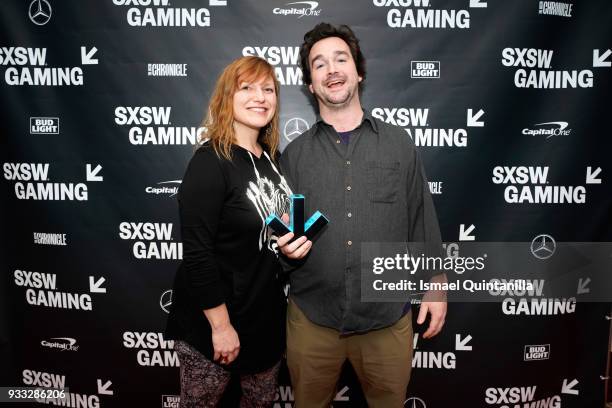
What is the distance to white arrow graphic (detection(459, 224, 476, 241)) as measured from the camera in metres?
2.08

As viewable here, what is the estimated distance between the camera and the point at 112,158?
2080 mm

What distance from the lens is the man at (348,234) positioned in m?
1.44

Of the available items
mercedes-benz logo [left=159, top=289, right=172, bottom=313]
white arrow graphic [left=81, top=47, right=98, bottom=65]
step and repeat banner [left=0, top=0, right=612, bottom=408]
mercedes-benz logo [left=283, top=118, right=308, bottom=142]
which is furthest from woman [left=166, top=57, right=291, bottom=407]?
white arrow graphic [left=81, top=47, right=98, bottom=65]

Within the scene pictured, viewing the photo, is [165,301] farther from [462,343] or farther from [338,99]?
[462,343]

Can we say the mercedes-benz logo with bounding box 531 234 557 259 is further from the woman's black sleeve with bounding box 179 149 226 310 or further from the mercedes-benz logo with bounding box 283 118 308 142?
the woman's black sleeve with bounding box 179 149 226 310

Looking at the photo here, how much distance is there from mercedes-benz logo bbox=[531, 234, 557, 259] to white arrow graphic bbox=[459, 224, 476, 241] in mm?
374

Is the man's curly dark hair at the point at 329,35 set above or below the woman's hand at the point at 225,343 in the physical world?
above

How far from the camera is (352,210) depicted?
1438mm

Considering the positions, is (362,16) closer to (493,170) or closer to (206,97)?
(206,97)

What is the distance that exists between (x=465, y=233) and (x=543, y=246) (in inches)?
19.0

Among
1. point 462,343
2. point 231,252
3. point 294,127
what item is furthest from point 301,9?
point 462,343

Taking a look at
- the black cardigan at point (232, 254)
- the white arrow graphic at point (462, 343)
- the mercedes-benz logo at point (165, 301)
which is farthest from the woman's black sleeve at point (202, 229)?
the white arrow graphic at point (462, 343)

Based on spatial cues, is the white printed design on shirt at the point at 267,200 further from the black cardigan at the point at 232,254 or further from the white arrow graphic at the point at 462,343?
the white arrow graphic at the point at 462,343

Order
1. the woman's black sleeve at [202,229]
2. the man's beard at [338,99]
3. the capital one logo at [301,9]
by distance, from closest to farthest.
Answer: the woman's black sleeve at [202,229] < the man's beard at [338,99] < the capital one logo at [301,9]
